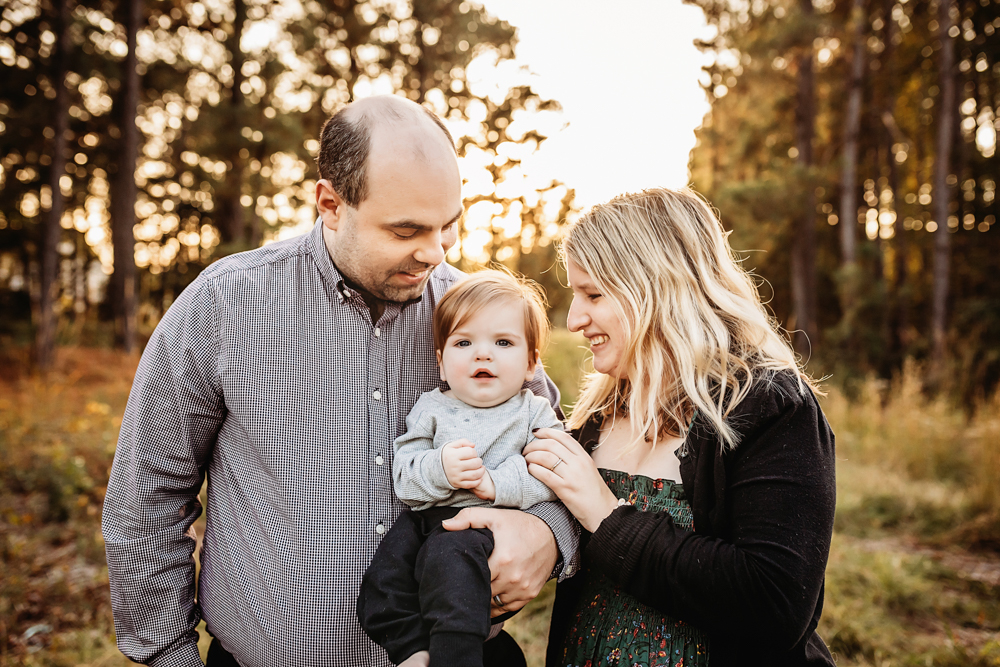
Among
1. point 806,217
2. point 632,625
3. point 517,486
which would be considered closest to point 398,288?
point 517,486

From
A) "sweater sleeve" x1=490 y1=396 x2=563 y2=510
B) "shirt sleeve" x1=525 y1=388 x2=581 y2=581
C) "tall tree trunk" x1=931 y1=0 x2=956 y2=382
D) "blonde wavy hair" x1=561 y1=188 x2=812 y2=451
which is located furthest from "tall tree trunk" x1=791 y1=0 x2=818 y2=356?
"sweater sleeve" x1=490 y1=396 x2=563 y2=510

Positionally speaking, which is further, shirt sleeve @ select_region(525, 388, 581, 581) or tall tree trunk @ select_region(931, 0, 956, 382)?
tall tree trunk @ select_region(931, 0, 956, 382)

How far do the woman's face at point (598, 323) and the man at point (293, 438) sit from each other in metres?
0.45

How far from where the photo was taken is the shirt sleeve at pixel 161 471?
6.09 ft

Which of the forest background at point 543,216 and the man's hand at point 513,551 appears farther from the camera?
the forest background at point 543,216

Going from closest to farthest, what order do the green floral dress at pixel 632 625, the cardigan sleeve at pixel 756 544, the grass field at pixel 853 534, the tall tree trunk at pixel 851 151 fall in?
1. the cardigan sleeve at pixel 756 544
2. the green floral dress at pixel 632 625
3. the grass field at pixel 853 534
4. the tall tree trunk at pixel 851 151

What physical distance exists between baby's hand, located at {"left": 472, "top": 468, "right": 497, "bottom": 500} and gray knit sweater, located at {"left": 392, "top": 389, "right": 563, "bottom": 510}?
1 centimetres

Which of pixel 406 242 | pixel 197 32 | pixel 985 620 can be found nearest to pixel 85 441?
pixel 406 242

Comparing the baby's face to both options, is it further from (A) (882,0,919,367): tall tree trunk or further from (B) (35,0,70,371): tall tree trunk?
(A) (882,0,919,367): tall tree trunk

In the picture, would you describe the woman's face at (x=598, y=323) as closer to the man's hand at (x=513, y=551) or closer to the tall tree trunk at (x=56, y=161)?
the man's hand at (x=513, y=551)

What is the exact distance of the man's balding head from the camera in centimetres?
191

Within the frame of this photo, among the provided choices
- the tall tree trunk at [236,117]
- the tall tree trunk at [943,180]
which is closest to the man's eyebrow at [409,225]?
the tall tree trunk at [943,180]

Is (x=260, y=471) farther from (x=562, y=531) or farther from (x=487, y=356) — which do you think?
(x=562, y=531)

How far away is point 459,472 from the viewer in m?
1.72
